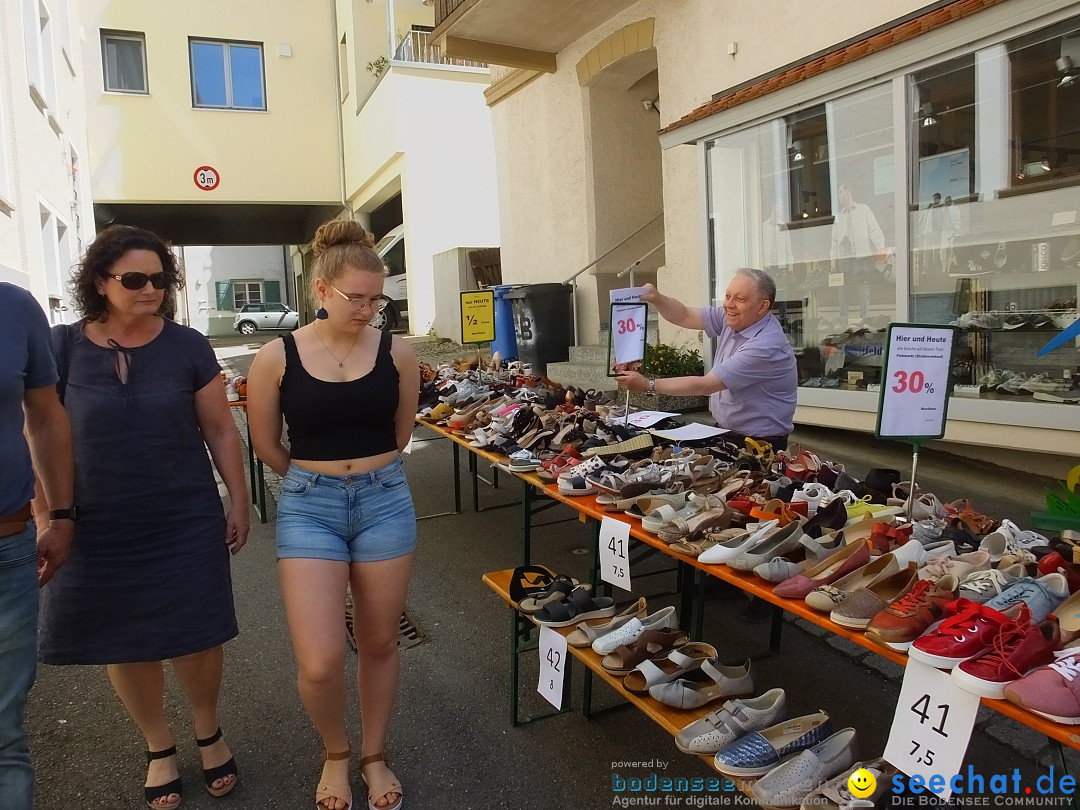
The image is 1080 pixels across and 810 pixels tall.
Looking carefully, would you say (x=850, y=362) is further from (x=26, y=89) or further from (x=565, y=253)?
(x=26, y=89)

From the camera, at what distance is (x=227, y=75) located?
58.0 ft

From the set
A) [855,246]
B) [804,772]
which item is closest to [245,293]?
[855,246]

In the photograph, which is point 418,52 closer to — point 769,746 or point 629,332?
point 629,332

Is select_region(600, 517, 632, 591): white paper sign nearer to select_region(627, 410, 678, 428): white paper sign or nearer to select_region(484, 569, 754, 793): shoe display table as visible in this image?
select_region(484, 569, 754, 793): shoe display table

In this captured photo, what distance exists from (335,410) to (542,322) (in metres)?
8.13

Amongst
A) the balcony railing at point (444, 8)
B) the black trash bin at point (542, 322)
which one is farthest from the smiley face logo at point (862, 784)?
the balcony railing at point (444, 8)

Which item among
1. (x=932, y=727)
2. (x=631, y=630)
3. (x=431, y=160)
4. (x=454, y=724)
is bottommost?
(x=454, y=724)

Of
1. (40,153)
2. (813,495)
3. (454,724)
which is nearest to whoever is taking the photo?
(813,495)

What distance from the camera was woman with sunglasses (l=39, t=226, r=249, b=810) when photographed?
88.1 inches

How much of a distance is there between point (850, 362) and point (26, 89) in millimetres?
9049

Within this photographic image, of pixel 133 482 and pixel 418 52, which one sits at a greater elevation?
pixel 418 52

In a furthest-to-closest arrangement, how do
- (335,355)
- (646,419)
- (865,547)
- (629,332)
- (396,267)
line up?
(396,267) → (646,419) → (629,332) → (335,355) → (865,547)

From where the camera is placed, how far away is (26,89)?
27.2 feet

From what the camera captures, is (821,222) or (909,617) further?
(821,222)
